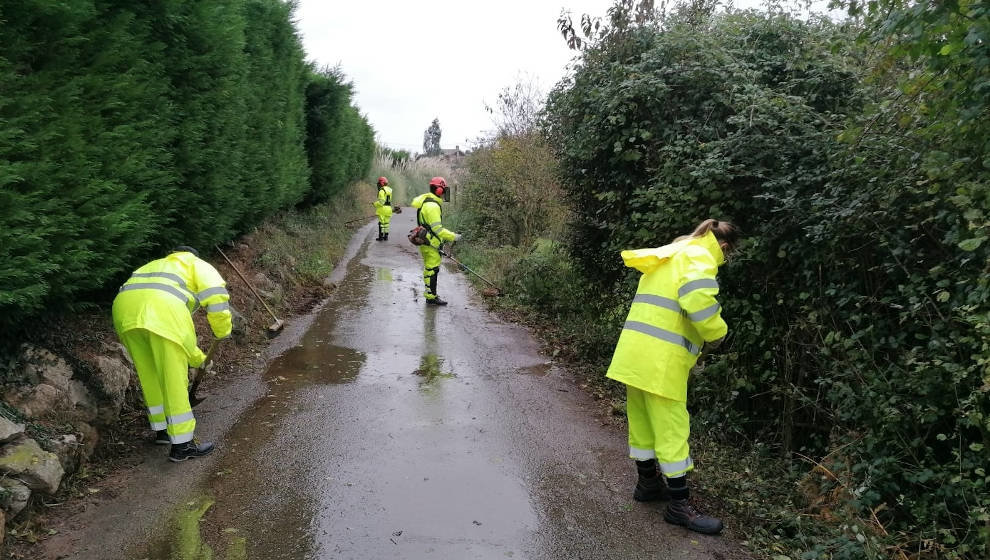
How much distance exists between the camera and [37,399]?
401cm

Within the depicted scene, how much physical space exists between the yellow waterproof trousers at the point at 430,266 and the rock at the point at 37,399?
21.8ft

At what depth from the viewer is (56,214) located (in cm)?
389

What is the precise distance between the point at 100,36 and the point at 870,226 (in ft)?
17.9

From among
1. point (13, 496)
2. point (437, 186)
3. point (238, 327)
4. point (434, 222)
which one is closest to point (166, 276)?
point (13, 496)

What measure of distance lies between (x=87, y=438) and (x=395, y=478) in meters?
2.17

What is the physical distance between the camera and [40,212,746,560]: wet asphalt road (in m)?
3.45

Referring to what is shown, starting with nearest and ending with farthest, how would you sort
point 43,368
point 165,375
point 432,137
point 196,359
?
point 43,368 → point 165,375 → point 196,359 → point 432,137

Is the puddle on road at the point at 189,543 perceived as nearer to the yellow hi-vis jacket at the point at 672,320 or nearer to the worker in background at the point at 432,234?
the yellow hi-vis jacket at the point at 672,320

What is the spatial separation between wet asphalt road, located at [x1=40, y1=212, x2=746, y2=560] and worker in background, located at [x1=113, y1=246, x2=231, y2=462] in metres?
0.28

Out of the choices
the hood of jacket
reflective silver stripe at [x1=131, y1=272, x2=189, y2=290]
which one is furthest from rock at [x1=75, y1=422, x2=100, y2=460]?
the hood of jacket

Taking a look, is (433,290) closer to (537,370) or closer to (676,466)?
(537,370)

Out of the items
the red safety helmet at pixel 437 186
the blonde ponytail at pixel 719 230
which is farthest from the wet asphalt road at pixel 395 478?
the red safety helmet at pixel 437 186

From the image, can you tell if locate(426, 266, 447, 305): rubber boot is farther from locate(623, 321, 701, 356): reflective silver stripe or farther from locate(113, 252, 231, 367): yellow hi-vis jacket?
locate(623, 321, 701, 356): reflective silver stripe

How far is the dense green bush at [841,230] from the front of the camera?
9.80 feet
